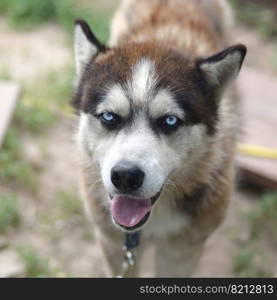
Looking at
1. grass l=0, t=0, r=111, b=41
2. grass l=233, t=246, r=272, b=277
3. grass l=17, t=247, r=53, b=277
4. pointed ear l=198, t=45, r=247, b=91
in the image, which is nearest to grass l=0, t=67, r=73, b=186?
grass l=17, t=247, r=53, b=277

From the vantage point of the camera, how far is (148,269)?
4.58m

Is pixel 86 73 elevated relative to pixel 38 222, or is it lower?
elevated

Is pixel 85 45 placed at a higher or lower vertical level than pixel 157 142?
higher

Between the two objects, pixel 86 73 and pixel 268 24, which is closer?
pixel 86 73

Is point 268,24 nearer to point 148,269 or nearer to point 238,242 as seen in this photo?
point 238,242

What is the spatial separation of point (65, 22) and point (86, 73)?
376 centimetres

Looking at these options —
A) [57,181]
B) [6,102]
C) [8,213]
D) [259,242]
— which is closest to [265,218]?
[259,242]

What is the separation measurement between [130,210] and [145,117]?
50cm

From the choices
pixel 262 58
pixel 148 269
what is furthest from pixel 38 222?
pixel 262 58

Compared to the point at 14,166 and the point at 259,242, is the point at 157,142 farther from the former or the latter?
the point at 14,166

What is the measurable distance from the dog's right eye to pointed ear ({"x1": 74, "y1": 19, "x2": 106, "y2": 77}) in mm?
520

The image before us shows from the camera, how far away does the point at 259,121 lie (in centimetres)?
564
